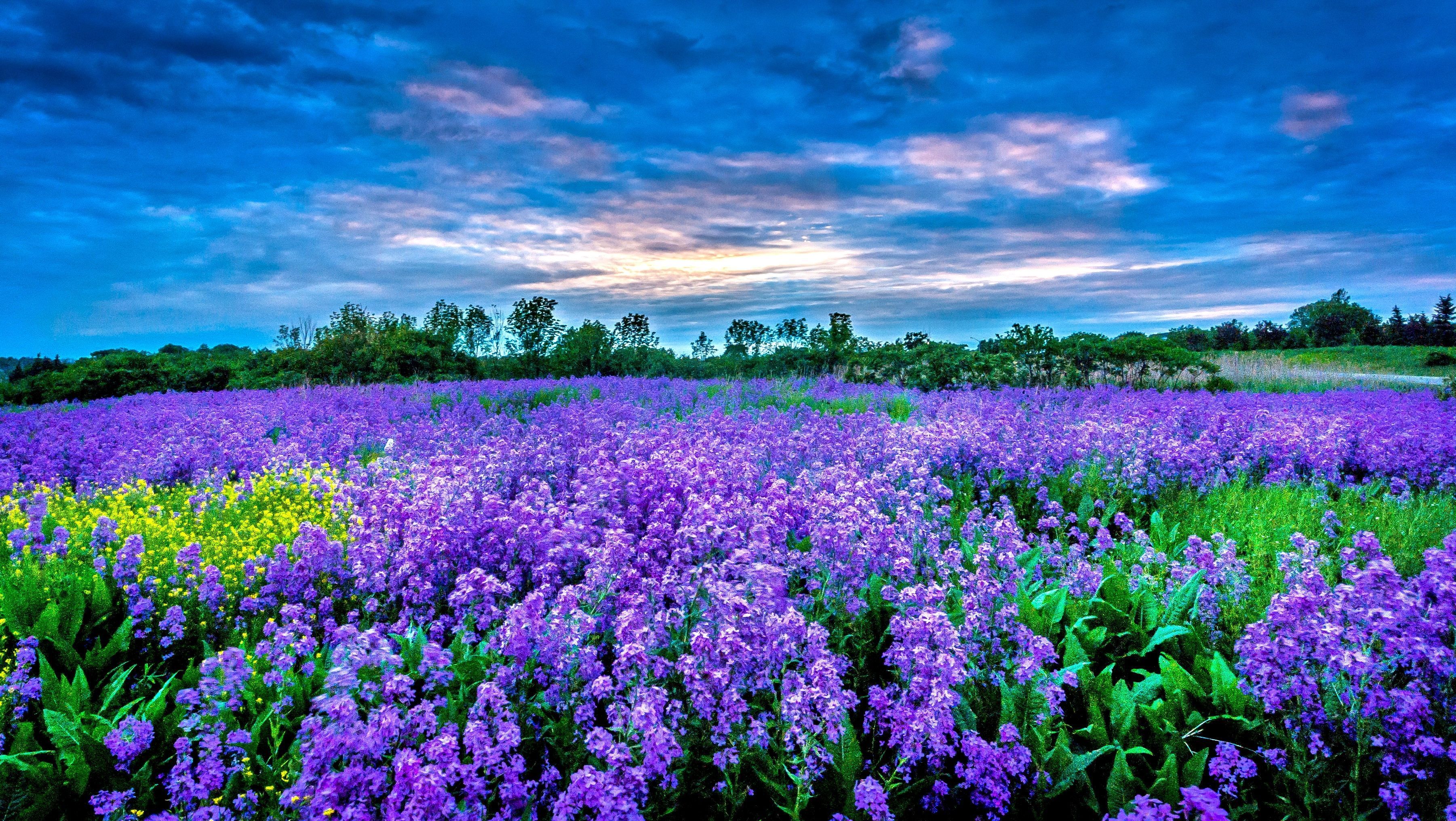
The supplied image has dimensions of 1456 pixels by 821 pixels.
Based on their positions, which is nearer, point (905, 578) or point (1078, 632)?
point (905, 578)

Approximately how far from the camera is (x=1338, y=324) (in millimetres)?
44656

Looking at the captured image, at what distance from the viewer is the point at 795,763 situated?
234cm

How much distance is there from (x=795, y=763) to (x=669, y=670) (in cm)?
56

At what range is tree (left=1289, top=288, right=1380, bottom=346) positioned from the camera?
4278cm

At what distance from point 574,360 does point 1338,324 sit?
49051mm

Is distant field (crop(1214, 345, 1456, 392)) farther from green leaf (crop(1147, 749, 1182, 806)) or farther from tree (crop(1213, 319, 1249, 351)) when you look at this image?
green leaf (crop(1147, 749, 1182, 806))

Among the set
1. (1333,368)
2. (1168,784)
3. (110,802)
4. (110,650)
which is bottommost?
(1168,784)

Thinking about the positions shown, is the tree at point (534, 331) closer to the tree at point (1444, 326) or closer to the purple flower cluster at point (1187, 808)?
the purple flower cluster at point (1187, 808)

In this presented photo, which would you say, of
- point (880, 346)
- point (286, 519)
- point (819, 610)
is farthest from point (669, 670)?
point (880, 346)

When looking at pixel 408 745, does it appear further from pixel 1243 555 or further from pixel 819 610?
pixel 1243 555

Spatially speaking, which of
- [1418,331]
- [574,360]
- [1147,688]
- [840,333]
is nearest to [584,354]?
[574,360]

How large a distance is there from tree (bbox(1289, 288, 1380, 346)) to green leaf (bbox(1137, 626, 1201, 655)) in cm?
5016

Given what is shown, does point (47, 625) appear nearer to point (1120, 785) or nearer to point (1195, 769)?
point (1120, 785)

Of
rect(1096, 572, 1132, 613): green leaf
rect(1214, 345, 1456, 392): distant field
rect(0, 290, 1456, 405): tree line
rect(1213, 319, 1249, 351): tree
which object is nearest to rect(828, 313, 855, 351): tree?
→ rect(0, 290, 1456, 405): tree line
